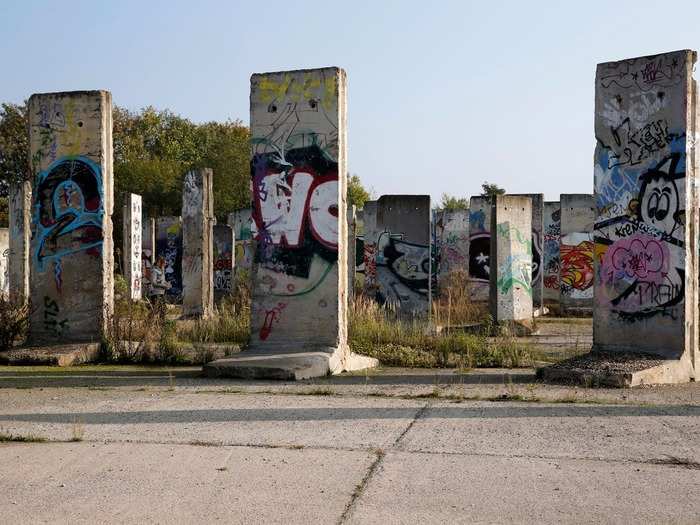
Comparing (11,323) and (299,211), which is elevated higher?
(299,211)

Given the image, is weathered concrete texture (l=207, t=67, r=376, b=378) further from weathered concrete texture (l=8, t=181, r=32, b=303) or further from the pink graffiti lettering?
weathered concrete texture (l=8, t=181, r=32, b=303)

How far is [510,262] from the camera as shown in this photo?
16547 mm

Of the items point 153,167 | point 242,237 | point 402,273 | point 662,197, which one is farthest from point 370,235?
point 153,167

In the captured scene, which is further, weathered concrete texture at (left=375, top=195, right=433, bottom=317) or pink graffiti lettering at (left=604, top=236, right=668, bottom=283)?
weathered concrete texture at (left=375, top=195, right=433, bottom=317)

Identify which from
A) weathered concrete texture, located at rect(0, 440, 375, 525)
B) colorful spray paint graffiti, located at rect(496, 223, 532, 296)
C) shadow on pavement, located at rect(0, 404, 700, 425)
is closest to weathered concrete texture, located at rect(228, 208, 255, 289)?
colorful spray paint graffiti, located at rect(496, 223, 532, 296)

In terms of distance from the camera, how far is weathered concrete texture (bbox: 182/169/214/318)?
54.1ft

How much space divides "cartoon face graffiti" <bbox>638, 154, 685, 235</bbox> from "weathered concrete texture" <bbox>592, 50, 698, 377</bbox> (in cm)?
1

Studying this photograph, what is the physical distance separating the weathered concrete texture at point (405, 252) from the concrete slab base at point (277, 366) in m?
9.02

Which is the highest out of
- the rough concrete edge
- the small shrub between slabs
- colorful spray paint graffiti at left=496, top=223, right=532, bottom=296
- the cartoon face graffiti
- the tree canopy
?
the tree canopy

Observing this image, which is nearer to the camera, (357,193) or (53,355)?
(53,355)

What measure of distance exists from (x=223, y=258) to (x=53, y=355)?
52.4ft

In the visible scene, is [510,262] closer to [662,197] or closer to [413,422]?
[662,197]

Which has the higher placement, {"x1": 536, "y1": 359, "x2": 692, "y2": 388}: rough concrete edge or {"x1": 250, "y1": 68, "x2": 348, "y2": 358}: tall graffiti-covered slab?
{"x1": 250, "y1": 68, "x2": 348, "y2": 358}: tall graffiti-covered slab

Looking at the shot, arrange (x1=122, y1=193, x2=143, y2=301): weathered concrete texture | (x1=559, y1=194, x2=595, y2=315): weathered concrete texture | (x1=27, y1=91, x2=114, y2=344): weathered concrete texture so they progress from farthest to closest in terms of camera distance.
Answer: (x1=559, y1=194, x2=595, y2=315): weathered concrete texture < (x1=122, y1=193, x2=143, y2=301): weathered concrete texture < (x1=27, y1=91, x2=114, y2=344): weathered concrete texture
